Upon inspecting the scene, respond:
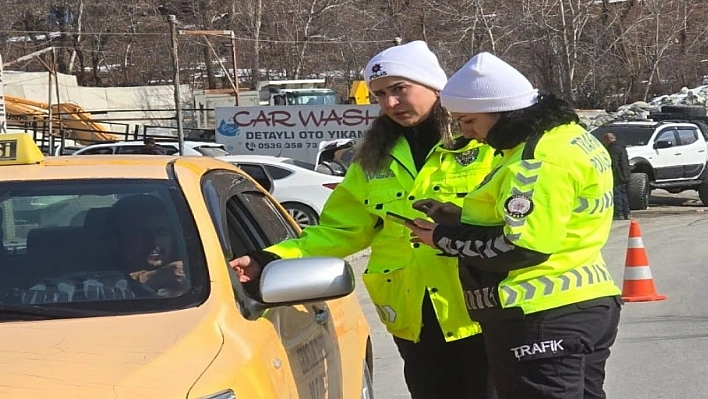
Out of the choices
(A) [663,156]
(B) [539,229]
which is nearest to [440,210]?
(B) [539,229]

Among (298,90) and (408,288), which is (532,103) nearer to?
(408,288)

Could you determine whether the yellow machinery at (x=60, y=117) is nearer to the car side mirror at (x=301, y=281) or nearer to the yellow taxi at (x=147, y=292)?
the yellow taxi at (x=147, y=292)

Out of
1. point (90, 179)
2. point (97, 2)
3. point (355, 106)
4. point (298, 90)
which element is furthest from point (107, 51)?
point (90, 179)

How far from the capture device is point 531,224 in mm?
2918

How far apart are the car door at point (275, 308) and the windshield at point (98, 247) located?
Result: 0.50 ft

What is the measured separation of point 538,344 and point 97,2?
176 feet

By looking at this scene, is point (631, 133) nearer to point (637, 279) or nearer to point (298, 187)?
point (298, 187)

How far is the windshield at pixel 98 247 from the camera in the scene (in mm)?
3062

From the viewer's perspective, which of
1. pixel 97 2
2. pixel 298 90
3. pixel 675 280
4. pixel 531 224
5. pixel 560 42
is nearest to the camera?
pixel 531 224

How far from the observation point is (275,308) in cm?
329

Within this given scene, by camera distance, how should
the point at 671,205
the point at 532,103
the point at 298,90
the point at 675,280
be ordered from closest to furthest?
the point at 532,103, the point at 675,280, the point at 671,205, the point at 298,90

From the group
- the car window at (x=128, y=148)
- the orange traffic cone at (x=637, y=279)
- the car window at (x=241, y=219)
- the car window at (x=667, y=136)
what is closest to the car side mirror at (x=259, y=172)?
the car window at (x=128, y=148)

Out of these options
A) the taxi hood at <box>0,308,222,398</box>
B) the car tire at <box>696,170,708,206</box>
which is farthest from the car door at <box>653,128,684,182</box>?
the taxi hood at <box>0,308,222,398</box>

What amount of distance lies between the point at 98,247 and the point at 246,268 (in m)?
0.46
